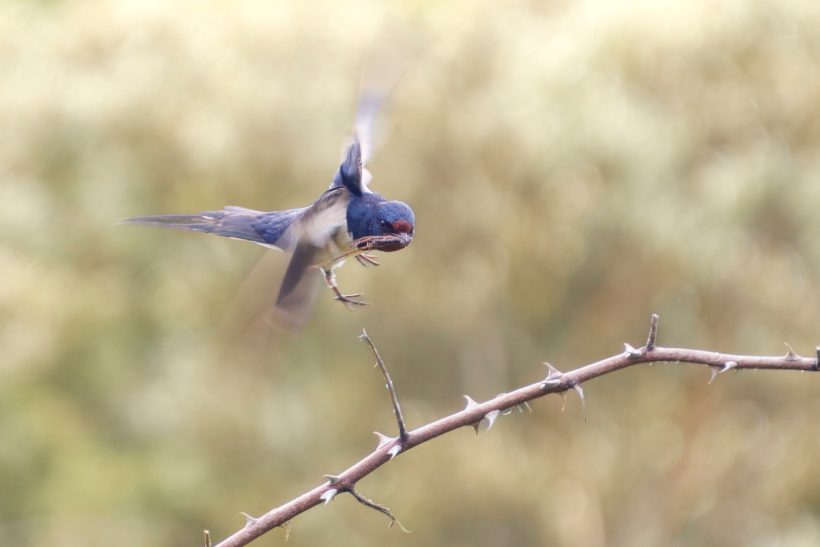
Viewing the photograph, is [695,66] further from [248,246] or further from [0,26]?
[0,26]

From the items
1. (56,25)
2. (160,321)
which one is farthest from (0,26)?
(160,321)

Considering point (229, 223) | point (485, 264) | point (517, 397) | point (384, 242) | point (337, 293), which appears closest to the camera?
point (517, 397)

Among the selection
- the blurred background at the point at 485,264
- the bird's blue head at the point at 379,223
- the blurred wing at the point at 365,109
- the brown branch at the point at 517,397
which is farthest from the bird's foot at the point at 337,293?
the blurred background at the point at 485,264

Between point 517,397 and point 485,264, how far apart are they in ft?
42.3

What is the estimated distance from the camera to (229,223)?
3441 millimetres

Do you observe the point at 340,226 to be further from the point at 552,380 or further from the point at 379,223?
the point at 552,380

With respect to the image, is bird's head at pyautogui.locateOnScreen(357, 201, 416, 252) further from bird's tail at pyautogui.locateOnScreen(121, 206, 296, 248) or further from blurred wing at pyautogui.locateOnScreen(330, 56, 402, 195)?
bird's tail at pyautogui.locateOnScreen(121, 206, 296, 248)

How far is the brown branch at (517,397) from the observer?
1847 mm

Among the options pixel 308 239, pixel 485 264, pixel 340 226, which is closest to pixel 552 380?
pixel 308 239

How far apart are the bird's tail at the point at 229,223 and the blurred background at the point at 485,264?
29.5 feet

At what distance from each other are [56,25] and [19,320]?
Answer: 4.74 meters

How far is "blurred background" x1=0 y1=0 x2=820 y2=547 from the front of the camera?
44.2 ft

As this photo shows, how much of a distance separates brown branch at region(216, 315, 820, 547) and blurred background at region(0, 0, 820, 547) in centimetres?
1049

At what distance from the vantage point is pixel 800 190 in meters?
12.9
